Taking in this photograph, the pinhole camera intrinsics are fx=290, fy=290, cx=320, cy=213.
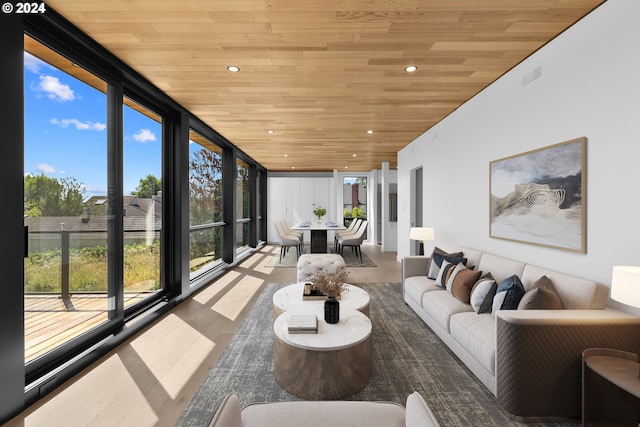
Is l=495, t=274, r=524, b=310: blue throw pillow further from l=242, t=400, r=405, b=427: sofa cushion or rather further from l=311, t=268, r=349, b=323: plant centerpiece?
l=242, t=400, r=405, b=427: sofa cushion

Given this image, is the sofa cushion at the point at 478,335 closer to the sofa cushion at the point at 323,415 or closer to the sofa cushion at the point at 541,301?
the sofa cushion at the point at 541,301

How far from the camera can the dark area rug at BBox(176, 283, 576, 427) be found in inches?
77.6

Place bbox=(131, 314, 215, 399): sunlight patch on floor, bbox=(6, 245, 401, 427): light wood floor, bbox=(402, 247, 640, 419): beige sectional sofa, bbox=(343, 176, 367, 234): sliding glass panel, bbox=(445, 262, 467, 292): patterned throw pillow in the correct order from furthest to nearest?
bbox=(343, 176, 367, 234): sliding glass panel < bbox=(445, 262, 467, 292): patterned throw pillow < bbox=(131, 314, 215, 399): sunlight patch on floor < bbox=(6, 245, 401, 427): light wood floor < bbox=(402, 247, 640, 419): beige sectional sofa

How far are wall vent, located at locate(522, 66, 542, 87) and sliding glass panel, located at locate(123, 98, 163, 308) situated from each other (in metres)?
4.27

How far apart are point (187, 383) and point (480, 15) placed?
11.9 ft

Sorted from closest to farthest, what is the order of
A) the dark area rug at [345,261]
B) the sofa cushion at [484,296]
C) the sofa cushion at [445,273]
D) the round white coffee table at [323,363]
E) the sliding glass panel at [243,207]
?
the round white coffee table at [323,363], the sofa cushion at [484,296], the sofa cushion at [445,273], the dark area rug at [345,261], the sliding glass panel at [243,207]

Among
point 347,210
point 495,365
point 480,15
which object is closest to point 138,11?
point 480,15

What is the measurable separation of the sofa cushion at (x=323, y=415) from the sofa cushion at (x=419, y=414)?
226 millimetres

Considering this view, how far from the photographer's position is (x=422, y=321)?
11.5 feet

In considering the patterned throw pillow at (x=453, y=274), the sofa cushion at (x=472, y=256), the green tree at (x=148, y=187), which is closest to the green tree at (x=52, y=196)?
the green tree at (x=148, y=187)

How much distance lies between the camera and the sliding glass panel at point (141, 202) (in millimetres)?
3320

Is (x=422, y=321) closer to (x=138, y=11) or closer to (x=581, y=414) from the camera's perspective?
(x=581, y=414)

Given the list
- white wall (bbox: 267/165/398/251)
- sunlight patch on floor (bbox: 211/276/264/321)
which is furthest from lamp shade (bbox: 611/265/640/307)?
white wall (bbox: 267/165/398/251)

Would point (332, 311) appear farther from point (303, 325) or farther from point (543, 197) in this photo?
point (543, 197)
